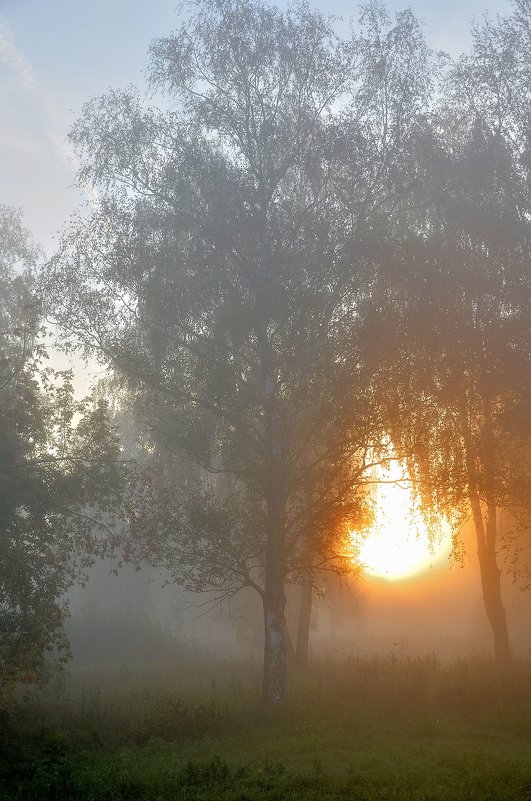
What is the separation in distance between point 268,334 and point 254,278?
1.70 meters

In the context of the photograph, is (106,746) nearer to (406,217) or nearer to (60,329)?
(60,329)

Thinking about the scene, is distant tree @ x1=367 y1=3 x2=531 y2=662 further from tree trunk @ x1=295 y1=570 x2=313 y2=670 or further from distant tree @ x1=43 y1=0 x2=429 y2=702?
tree trunk @ x1=295 y1=570 x2=313 y2=670

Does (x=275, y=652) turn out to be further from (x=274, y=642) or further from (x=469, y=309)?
(x=469, y=309)

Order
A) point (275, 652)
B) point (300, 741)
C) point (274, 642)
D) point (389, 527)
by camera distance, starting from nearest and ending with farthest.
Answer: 1. point (300, 741)
2. point (275, 652)
3. point (274, 642)
4. point (389, 527)

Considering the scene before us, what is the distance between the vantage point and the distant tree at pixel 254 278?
19.0 metres

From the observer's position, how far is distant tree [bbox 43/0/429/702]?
19047mm

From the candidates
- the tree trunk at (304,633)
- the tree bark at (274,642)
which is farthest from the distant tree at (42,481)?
the tree trunk at (304,633)

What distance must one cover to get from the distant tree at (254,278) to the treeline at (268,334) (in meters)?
0.07

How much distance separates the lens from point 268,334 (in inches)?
797

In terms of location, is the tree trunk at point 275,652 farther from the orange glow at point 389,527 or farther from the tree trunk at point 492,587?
the tree trunk at point 492,587

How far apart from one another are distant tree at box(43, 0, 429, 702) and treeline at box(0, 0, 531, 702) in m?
0.07

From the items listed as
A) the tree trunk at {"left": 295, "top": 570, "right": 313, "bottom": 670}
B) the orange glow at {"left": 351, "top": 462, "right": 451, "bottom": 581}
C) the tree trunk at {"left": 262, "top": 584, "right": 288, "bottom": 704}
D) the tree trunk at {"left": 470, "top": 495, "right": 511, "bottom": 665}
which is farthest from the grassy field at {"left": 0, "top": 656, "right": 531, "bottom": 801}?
the tree trunk at {"left": 295, "top": 570, "right": 313, "bottom": 670}

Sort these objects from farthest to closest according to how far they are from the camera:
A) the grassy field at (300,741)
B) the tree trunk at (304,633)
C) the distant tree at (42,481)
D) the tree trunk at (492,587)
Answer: the tree trunk at (304,633)
the tree trunk at (492,587)
the distant tree at (42,481)
the grassy field at (300,741)

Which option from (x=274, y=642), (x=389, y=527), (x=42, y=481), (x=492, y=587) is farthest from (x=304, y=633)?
(x=42, y=481)
